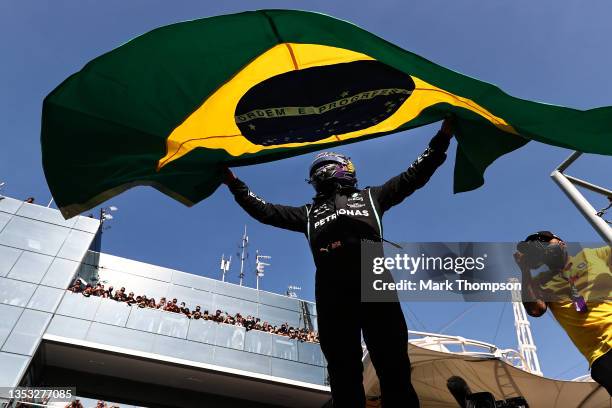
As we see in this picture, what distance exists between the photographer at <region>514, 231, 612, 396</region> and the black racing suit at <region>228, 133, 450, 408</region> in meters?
1.11

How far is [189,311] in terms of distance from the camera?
2119 cm

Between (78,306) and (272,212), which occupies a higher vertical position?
(78,306)

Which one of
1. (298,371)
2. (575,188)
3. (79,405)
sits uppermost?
(298,371)

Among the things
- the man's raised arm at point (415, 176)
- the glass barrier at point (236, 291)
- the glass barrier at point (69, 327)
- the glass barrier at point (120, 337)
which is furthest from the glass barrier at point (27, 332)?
the man's raised arm at point (415, 176)

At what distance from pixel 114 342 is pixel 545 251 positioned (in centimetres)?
1750

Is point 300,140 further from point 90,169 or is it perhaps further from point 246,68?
point 90,169

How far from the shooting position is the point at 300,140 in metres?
4.25

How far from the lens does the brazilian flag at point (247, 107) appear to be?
3455 mm

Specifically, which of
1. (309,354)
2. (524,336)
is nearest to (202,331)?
(309,354)

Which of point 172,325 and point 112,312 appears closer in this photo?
point 112,312

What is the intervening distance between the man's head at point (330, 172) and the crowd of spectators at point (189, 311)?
15892 millimetres

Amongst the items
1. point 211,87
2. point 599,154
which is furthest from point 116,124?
point 599,154

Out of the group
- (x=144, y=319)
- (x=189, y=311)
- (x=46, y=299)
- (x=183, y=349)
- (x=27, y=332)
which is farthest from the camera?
(x=189, y=311)

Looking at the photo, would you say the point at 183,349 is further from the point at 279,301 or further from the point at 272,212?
the point at 272,212
